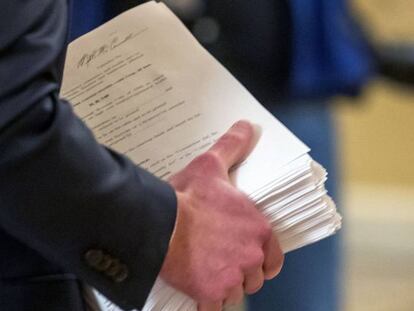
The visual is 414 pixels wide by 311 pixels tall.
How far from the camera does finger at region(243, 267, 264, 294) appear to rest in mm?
753

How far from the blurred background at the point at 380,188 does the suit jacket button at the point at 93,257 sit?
1393 mm

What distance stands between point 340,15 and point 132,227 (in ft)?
2.01

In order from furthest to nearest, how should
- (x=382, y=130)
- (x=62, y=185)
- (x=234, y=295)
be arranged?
(x=382, y=130), (x=234, y=295), (x=62, y=185)

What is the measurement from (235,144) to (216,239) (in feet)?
0.32

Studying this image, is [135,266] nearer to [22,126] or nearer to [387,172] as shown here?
[22,126]

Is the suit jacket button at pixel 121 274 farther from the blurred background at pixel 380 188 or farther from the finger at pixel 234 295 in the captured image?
the blurred background at pixel 380 188

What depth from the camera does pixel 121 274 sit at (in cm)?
69

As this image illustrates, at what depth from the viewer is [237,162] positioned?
80cm

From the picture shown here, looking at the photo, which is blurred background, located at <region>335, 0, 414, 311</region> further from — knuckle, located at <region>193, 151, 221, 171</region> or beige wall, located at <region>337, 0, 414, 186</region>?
knuckle, located at <region>193, 151, 221, 171</region>

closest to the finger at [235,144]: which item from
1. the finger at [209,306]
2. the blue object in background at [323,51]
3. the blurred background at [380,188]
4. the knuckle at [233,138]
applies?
the knuckle at [233,138]

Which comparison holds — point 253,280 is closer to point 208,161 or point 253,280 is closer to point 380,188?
point 208,161

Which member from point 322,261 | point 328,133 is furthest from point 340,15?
point 322,261

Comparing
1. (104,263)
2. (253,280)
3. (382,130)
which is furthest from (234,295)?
(382,130)
